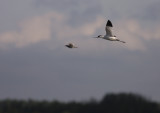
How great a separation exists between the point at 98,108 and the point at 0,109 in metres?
8.94

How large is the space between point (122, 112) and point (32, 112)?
7.83 m

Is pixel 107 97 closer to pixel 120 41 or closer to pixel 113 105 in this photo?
pixel 113 105

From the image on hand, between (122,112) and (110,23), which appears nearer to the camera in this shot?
(110,23)

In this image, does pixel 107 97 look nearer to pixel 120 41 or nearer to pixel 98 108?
pixel 98 108

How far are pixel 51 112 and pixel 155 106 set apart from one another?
28.9 ft

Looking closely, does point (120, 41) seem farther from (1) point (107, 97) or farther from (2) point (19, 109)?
(2) point (19, 109)

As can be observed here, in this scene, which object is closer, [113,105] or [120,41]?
[120,41]

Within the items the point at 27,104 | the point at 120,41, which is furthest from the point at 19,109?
the point at 120,41

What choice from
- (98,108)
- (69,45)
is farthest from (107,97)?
(69,45)

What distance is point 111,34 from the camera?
241 ft

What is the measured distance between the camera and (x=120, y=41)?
→ 239ft

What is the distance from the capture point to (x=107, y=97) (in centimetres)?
7719

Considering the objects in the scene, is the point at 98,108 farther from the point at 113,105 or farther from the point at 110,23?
the point at 110,23

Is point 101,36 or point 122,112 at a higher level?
point 101,36
